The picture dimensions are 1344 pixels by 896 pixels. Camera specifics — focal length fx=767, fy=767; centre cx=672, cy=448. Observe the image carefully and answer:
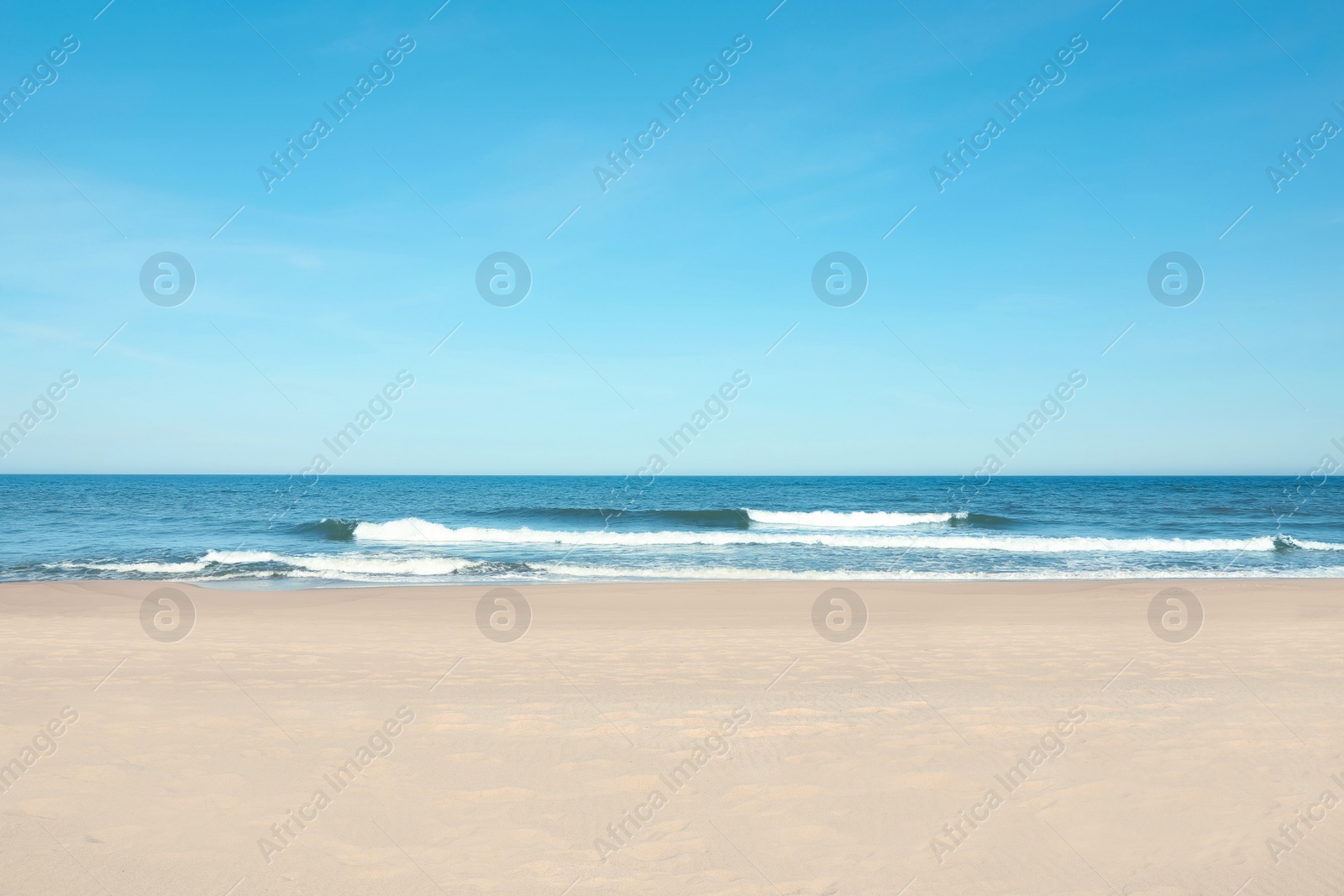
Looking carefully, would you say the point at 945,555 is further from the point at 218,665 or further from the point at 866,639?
the point at 218,665

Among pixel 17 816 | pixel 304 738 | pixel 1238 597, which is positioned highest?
pixel 1238 597

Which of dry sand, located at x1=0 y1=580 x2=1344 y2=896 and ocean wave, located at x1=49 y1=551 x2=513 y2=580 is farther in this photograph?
ocean wave, located at x1=49 y1=551 x2=513 y2=580

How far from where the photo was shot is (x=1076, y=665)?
770 centimetres

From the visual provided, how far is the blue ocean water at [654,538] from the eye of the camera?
18250 mm

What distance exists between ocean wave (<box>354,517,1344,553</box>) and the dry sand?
16262 millimetres

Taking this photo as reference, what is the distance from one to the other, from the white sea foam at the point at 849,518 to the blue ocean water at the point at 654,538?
150 millimetres

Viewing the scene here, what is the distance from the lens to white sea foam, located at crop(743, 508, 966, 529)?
3466 cm

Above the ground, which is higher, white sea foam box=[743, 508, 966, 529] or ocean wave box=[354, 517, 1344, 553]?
white sea foam box=[743, 508, 966, 529]

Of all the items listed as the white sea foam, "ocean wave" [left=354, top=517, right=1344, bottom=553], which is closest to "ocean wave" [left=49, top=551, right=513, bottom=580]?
"ocean wave" [left=354, top=517, right=1344, bottom=553]

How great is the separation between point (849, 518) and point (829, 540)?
1014 centimetres

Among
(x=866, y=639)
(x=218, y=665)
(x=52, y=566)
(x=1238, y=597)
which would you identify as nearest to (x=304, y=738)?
(x=218, y=665)

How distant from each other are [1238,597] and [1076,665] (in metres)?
8.41

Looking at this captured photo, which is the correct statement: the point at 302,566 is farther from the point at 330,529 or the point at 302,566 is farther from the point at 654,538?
the point at 654,538

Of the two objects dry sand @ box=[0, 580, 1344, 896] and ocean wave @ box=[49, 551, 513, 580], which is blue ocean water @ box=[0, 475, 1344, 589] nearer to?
ocean wave @ box=[49, 551, 513, 580]
